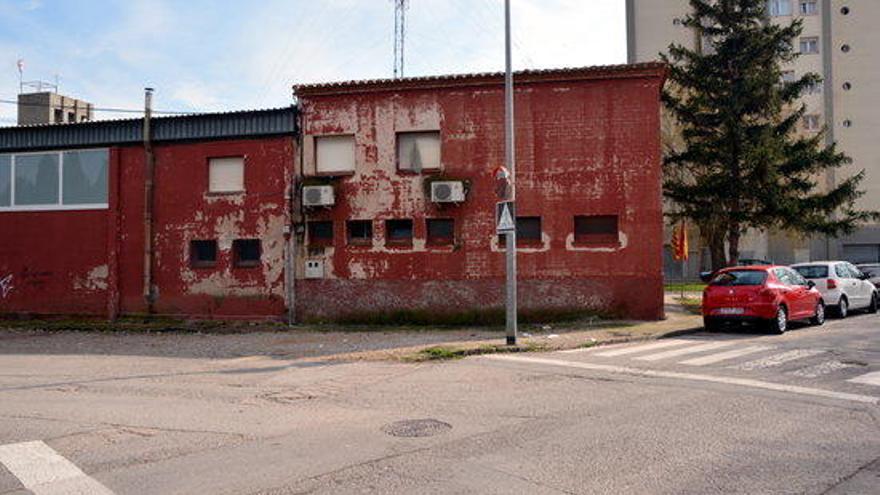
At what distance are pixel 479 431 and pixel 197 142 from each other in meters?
16.5

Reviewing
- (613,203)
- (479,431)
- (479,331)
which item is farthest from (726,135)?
(479,431)

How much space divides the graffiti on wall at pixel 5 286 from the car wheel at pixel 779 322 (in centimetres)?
2202

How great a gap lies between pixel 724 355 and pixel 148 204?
1649 cm

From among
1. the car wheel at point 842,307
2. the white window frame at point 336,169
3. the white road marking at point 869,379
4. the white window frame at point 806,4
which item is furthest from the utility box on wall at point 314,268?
the white window frame at point 806,4

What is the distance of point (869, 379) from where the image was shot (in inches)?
383

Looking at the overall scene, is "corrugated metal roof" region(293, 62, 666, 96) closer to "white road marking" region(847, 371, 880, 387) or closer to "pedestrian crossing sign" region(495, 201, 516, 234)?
"pedestrian crossing sign" region(495, 201, 516, 234)

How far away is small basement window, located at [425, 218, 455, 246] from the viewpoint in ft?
62.1

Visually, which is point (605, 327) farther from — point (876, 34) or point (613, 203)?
point (876, 34)

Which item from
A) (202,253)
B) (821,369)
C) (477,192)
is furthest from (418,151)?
(821,369)

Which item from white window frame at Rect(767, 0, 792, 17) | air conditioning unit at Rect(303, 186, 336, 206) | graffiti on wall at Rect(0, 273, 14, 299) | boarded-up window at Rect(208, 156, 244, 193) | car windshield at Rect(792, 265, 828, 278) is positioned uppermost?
white window frame at Rect(767, 0, 792, 17)

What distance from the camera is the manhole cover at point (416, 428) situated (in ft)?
22.8

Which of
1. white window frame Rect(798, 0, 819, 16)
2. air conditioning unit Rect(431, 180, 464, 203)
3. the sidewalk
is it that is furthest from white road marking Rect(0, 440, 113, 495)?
white window frame Rect(798, 0, 819, 16)

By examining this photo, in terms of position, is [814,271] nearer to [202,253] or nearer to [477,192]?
[477,192]

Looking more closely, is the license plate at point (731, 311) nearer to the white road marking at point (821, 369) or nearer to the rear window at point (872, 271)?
the white road marking at point (821, 369)
